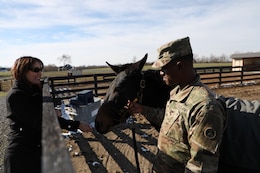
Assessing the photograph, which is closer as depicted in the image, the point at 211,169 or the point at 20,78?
the point at 211,169

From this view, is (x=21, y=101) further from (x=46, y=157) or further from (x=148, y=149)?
(x=148, y=149)

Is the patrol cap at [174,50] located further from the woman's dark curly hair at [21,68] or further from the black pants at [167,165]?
the woman's dark curly hair at [21,68]

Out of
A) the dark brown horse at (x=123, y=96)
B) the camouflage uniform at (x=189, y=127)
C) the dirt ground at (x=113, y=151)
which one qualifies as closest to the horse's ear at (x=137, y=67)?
the dark brown horse at (x=123, y=96)

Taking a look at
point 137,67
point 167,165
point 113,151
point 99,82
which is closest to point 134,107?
point 137,67

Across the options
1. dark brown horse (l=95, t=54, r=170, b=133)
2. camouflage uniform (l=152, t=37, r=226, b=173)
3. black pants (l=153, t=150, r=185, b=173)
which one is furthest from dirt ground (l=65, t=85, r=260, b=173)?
camouflage uniform (l=152, t=37, r=226, b=173)

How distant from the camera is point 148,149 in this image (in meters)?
5.21

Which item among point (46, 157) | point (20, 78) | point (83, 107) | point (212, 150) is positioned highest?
point (20, 78)

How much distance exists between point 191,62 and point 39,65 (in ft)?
5.55

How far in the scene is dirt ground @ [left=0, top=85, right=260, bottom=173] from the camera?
14.5ft

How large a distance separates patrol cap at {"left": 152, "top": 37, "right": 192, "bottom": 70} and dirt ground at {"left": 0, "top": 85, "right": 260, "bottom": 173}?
262 cm

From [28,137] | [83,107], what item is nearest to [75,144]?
[83,107]

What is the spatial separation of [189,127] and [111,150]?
405 centimetres

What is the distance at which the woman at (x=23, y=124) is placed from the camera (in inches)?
91.0

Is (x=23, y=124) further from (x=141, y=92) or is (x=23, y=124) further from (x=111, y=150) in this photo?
(x=111, y=150)
